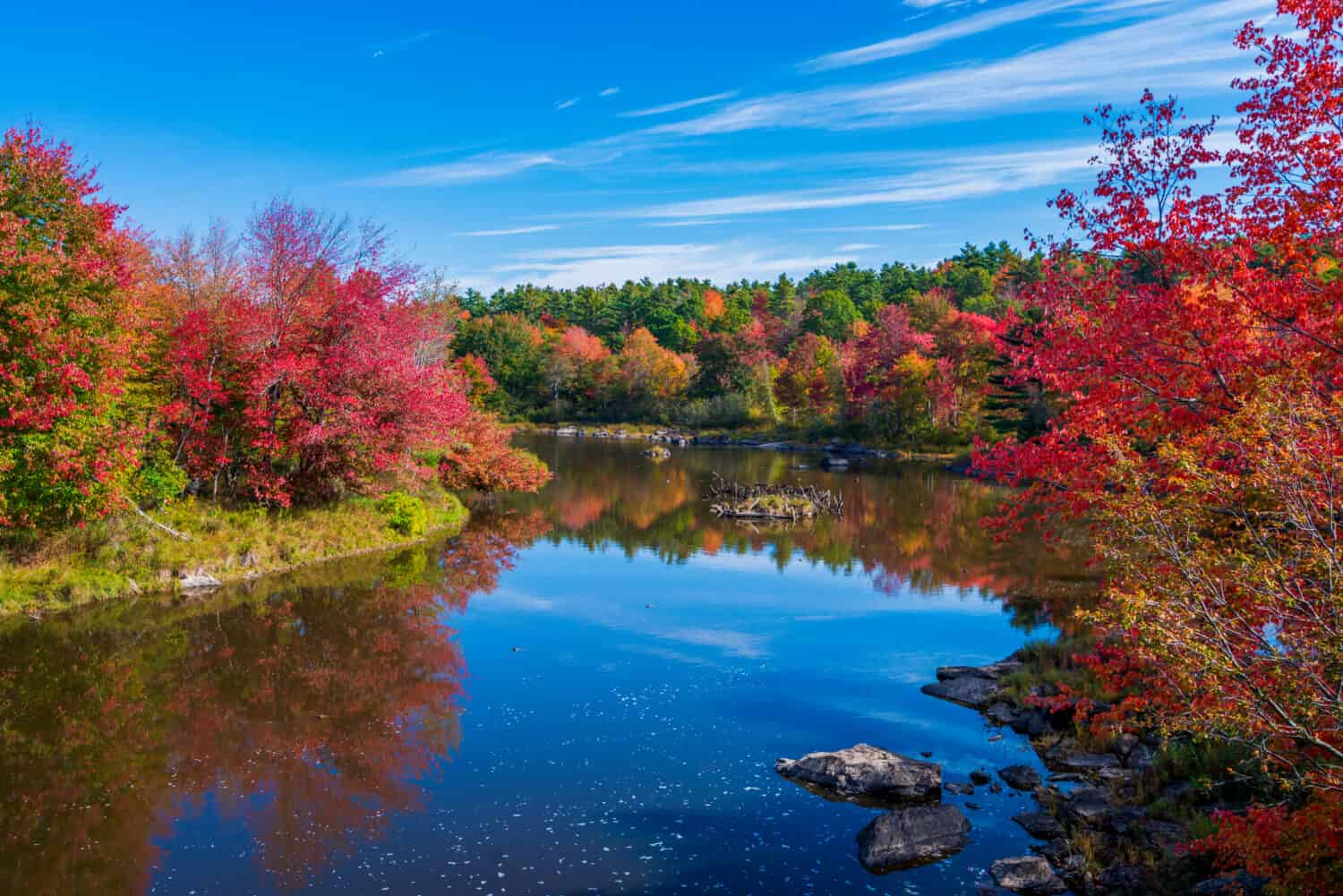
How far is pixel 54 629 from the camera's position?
17312mm

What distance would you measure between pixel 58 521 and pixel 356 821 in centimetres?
1362

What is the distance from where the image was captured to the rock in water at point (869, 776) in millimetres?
11375

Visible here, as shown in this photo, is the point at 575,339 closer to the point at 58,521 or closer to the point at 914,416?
the point at 914,416

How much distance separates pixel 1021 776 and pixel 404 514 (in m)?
21.1

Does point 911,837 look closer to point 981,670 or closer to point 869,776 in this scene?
point 869,776

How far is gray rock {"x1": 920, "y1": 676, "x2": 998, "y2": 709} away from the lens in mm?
14711

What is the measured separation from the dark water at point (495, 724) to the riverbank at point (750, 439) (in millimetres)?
34441

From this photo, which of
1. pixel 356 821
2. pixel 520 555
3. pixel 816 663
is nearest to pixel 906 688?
pixel 816 663

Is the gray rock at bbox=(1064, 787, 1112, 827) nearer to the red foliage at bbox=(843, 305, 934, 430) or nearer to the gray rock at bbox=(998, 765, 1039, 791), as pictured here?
the gray rock at bbox=(998, 765, 1039, 791)

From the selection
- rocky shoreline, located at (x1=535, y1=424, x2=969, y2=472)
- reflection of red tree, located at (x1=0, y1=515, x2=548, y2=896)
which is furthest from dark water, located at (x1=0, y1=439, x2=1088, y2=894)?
rocky shoreline, located at (x1=535, y1=424, x2=969, y2=472)

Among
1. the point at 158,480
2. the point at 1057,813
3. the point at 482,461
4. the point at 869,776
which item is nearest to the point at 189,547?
the point at 158,480

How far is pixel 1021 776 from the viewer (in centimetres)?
1184

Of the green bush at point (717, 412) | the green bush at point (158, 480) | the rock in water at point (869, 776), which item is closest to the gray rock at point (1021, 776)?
the rock in water at point (869, 776)

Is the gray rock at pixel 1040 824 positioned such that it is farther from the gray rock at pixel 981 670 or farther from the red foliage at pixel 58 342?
the red foliage at pixel 58 342
